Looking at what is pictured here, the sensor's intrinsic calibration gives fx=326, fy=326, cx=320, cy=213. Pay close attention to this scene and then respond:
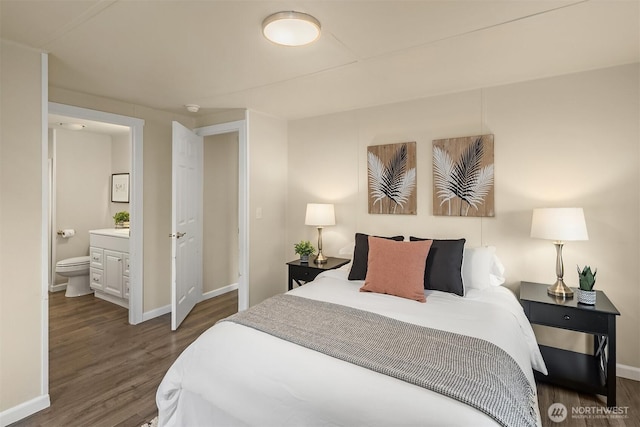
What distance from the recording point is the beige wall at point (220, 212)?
446 centimetres

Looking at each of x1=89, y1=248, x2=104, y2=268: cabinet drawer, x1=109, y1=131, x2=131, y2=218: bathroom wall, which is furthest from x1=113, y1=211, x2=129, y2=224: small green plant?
x1=89, y1=248, x2=104, y2=268: cabinet drawer

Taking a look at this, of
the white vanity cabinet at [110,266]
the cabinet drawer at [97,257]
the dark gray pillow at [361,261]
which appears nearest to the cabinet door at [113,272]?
the white vanity cabinet at [110,266]

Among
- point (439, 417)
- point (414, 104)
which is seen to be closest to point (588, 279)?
point (439, 417)

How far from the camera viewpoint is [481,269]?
2529mm

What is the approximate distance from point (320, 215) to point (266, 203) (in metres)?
0.74

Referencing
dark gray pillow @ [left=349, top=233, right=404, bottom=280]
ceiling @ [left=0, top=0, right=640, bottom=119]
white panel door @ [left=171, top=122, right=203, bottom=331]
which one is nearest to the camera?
ceiling @ [left=0, top=0, right=640, bottom=119]

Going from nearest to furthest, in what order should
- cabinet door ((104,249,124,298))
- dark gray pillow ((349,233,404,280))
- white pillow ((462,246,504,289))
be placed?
white pillow ((462,246,504,289)) → dark gray pillow ((349,233,404,280)) → cabinet door ((104,249,124,298))

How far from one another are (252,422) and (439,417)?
79cm

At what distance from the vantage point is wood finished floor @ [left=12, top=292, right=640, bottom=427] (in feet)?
6.77

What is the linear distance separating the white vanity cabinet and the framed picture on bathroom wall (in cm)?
76

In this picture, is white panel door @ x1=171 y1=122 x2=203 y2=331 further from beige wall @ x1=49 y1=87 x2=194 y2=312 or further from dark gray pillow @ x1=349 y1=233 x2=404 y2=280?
dark gray pillow @ x1=349 y1=233 x2=404 y2=280

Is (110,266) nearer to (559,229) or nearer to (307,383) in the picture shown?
(307,383)

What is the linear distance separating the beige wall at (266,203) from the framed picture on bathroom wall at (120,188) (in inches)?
104

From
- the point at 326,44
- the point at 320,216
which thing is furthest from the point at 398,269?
the point at 326,44
